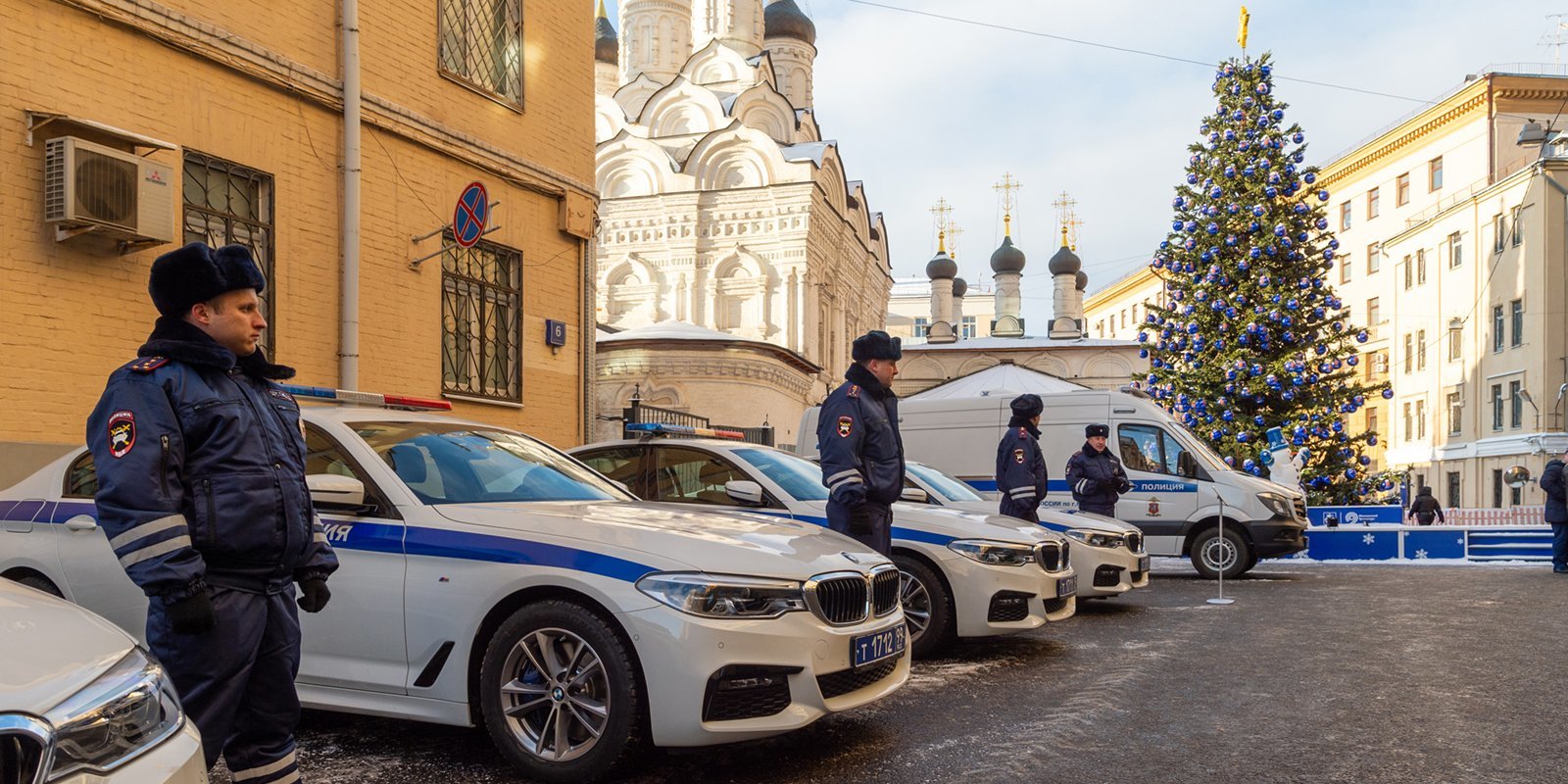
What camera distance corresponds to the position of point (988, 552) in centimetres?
796

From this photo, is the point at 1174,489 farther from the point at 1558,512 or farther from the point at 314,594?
the point at 314,594

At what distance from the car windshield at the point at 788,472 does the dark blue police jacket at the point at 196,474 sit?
4.58 metres

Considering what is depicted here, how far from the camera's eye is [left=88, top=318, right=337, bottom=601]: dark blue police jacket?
→ 333cm

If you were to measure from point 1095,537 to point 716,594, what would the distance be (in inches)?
263

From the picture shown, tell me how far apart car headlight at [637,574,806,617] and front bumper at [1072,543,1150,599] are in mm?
6218

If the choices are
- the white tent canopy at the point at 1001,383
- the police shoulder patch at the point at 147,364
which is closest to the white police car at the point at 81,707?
the police shoulder patch at the point at 147,364

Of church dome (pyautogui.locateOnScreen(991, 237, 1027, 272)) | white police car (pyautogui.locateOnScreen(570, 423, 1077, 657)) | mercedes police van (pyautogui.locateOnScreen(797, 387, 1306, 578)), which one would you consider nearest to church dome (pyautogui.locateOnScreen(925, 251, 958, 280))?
church dome (pyautogui.locateOnScreen(991, 237, 1027, 272))

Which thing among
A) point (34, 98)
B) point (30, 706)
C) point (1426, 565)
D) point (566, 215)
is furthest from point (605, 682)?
point (1426, 565)

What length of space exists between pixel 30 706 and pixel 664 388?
101 ft

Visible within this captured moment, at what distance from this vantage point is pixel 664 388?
3297 cm

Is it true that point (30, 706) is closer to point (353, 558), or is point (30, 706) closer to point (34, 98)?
point (353, 558)

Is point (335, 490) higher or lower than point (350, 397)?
lower

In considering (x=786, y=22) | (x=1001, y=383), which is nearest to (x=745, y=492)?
(x=1001, y=383)

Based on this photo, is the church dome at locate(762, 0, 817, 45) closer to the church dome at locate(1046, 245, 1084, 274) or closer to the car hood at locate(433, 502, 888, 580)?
the church dome at locate(1046, 245, 1084, 274)
